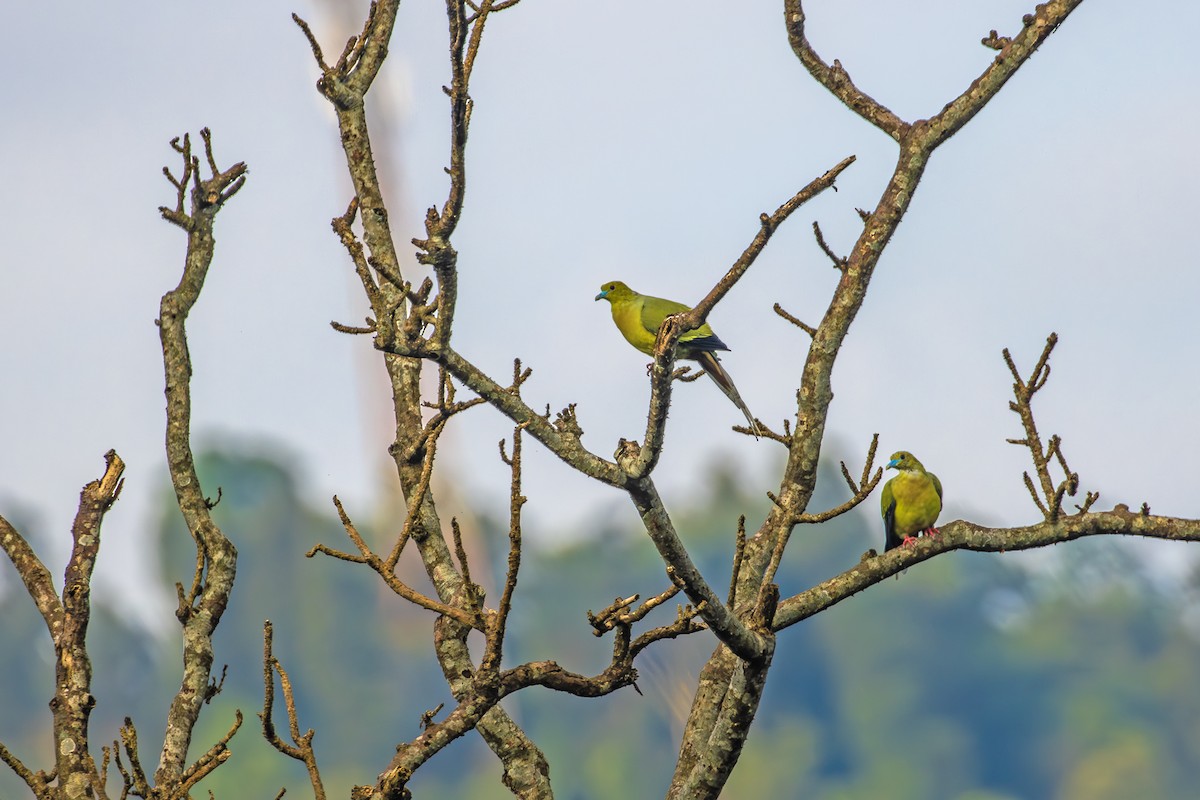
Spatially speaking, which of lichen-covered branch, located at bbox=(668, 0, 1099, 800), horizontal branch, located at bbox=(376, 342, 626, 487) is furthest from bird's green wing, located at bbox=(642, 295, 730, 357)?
horizontal branch, located at bbox=(376, 342, 626, 487)

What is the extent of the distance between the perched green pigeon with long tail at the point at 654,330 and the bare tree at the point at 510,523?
1.66 metres

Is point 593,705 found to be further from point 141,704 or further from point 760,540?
point 760,540

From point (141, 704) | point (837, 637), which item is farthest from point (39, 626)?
point (837, 637)

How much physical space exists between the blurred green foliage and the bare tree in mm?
45341

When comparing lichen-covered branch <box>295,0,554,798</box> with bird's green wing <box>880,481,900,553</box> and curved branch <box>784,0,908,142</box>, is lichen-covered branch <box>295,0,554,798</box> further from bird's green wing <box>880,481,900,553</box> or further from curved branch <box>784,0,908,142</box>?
bird's green wing <box>880,481,900,553</box>

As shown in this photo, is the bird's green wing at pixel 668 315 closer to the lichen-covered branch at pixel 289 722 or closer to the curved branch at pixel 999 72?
the curved branch at pixel 999 72

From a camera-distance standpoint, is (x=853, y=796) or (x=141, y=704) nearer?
(x=853, y=796)

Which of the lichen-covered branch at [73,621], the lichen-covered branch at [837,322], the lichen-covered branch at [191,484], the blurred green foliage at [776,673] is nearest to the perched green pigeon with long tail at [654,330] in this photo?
the lichen-covered branch at [837,322]

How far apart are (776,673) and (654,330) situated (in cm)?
5305

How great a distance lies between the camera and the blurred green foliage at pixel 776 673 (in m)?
56.2

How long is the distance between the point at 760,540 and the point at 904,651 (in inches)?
2210

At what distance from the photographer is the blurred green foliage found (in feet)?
184

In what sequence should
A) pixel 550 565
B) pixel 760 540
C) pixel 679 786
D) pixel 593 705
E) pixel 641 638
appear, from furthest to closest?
1. pixel 550 565
2. pixel 593 705
3. pixel 760 540
4. pixel 679 786
5. pixel 641 638

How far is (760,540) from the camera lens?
7.56m
